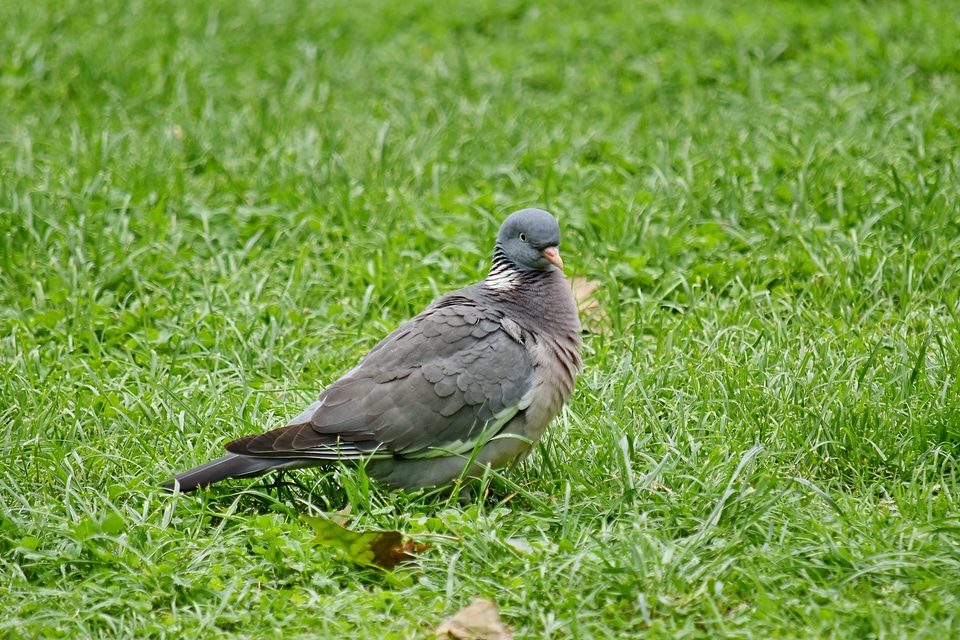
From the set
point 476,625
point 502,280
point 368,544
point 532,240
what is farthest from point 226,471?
point 532,240

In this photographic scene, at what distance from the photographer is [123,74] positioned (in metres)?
6.62

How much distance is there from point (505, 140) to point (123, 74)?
8.63 ft

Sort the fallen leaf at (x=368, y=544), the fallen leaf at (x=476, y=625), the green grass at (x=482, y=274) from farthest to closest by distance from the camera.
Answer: the fallen leaf at (x=368, y=544) → the green grass at (x=482, y=274) → the fallen leaf at (x=476, y=625)

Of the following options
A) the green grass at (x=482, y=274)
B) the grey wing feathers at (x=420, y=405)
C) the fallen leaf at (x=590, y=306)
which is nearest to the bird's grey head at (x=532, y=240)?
the grey wing feathers at (x=420, y=405)

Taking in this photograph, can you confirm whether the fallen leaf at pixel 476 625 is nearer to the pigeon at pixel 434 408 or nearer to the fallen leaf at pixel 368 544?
the fallen leaf at pixel 368 544

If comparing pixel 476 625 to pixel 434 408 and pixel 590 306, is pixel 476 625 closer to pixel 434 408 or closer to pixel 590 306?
pixel 434 408

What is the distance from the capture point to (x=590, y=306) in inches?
183

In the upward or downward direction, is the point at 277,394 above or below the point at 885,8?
below

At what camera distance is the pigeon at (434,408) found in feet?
11.1

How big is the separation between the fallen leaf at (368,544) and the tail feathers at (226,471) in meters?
0.34

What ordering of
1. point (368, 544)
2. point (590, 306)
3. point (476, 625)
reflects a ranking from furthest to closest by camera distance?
point (590, 306) < point (368, 544) < point (476, 625)

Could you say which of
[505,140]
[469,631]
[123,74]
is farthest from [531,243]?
[123,74]

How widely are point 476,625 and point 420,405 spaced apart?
87cm

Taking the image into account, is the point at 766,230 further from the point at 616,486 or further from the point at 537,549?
the point at 537,549
